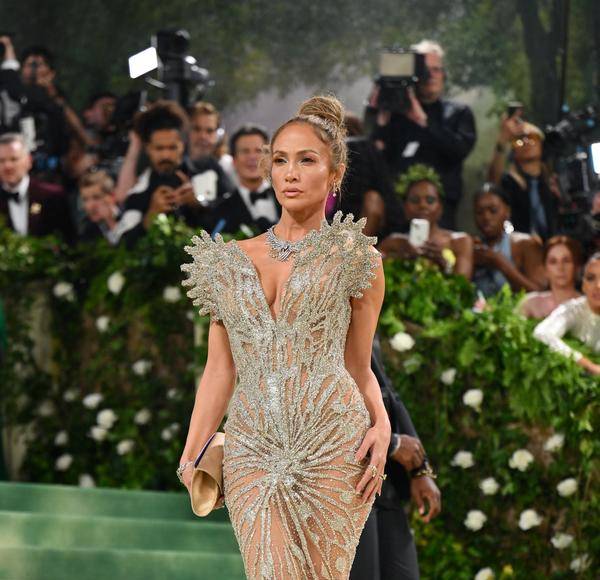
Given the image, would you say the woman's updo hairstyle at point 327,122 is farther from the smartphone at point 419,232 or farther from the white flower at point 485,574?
the smartphone at point 419,232

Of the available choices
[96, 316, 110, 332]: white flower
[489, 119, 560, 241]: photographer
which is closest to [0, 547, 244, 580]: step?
[96, 316, 110, 332]: white flower

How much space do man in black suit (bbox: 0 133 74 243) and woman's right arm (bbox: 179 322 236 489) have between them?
4677 millimetres

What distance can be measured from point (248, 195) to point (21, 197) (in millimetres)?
1497

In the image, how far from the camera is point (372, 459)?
10.8 ft

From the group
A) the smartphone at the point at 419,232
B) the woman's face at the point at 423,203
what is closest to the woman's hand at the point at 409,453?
the smartphone at the point at 419,232

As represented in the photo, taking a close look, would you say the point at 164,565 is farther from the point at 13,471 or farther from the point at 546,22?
the point at 546,22

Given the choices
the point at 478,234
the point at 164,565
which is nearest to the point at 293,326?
the point at 164,565

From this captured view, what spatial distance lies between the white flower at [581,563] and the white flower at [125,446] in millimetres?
2424

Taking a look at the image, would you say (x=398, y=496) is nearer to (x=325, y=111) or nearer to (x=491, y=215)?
(x=325, y=111)

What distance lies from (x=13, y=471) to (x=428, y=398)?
246cm

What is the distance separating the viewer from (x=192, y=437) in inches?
134

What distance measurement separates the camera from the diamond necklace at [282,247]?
3.39m

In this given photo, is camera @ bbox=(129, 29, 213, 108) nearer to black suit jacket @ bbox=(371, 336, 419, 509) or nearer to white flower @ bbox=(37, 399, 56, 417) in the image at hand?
white flower @ bbox=(37, 399, 56, 417)

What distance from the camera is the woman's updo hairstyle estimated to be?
3412 mm
